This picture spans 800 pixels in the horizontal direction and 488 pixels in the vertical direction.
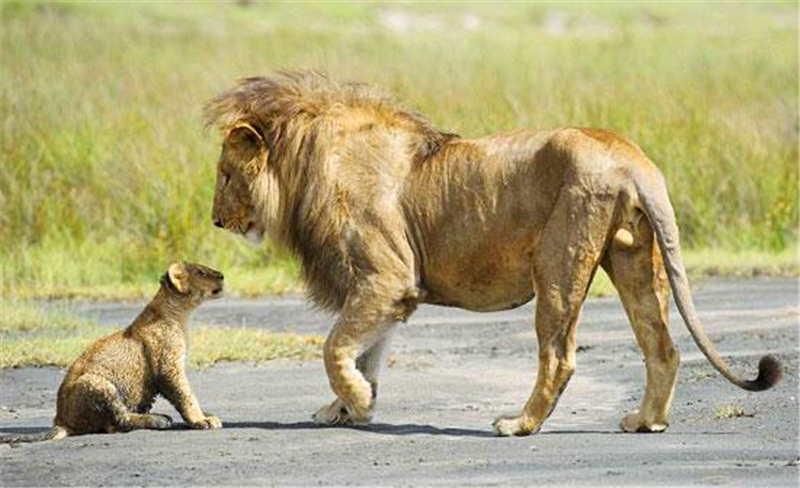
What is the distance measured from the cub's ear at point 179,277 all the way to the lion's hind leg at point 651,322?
6.81 feet

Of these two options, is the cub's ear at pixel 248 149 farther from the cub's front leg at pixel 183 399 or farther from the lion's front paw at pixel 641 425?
the lion's front paw at pixel 641 425

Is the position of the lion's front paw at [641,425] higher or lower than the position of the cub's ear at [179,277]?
lower

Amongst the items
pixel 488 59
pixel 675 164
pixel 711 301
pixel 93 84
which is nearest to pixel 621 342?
pixel 711 301

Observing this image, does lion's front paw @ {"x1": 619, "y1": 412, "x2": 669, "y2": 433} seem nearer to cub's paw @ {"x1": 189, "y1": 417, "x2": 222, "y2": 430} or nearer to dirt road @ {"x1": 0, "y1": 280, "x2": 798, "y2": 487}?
dirt road @ {"x1": 0, "y1": 280, "x2": 798, "y2": 487}

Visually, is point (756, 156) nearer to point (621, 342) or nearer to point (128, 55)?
point (621, 342)

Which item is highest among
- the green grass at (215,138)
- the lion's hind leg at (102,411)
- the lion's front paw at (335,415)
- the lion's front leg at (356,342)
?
the lion's front leg at (356,342)

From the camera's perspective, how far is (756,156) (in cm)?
2050

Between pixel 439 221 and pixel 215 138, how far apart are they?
33.1 ft

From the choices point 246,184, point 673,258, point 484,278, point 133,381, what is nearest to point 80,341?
point 246,184

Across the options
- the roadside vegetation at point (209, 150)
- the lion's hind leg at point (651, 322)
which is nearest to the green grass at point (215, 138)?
the roadside vegetation at point (209, 150)

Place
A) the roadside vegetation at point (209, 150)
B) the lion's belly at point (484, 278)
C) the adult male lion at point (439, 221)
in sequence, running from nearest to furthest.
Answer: the adult male lion at point (439, 221)
the lion's belly at point (484, 278)
the roadside vegetation at point (209, 150)

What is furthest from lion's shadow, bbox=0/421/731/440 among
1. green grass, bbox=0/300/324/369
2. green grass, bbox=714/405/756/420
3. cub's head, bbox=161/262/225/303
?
green grass, bbox=0/300/324/369

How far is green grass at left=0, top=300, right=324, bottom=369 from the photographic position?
13617 mm

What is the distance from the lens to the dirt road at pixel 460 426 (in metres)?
9.45
